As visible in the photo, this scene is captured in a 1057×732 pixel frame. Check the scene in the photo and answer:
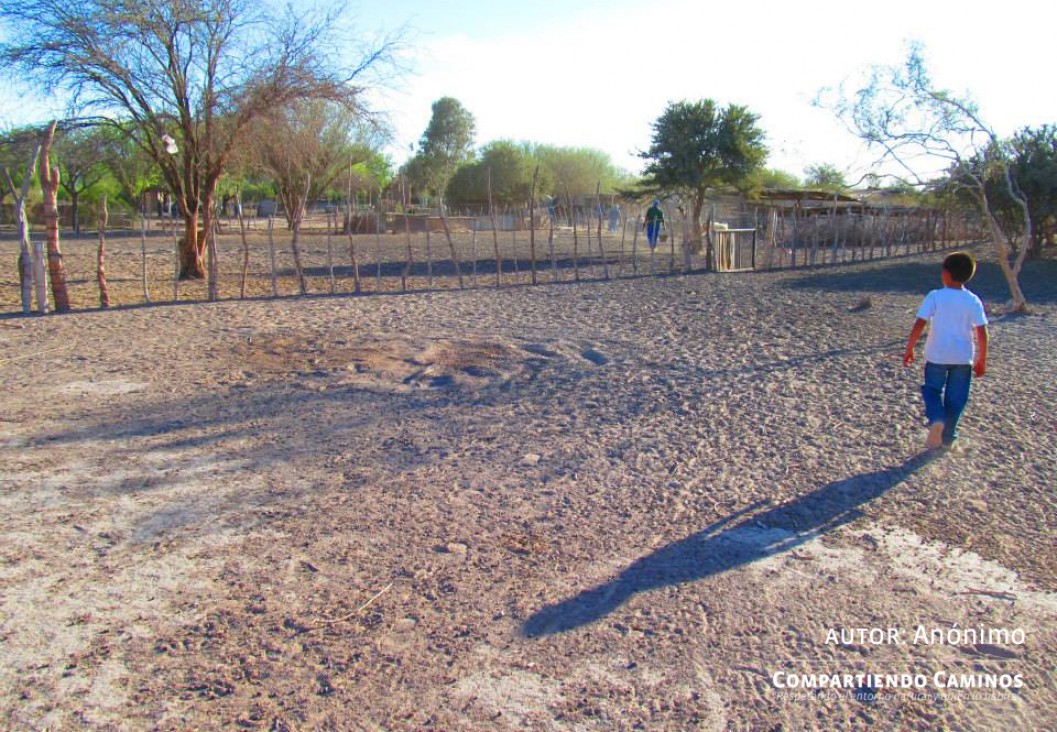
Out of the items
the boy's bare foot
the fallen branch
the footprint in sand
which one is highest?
the footprint in sand

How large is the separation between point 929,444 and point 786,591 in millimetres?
2369

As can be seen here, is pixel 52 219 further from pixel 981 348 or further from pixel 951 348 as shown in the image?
pixel 981 348

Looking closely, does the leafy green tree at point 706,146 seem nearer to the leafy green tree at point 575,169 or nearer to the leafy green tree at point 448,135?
the leafy green tree at point 575,169

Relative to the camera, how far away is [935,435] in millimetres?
5184

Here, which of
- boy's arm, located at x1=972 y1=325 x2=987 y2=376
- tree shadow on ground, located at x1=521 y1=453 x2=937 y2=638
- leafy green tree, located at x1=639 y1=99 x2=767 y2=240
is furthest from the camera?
leafy green tree, located at x1=639 y1=99 x2=767 y2=240

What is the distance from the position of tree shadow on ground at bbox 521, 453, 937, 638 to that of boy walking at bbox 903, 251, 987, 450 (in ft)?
1.75

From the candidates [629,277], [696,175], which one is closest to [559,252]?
[696,175]

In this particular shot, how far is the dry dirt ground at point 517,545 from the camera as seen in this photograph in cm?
274

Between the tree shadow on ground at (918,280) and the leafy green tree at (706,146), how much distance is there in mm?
6069

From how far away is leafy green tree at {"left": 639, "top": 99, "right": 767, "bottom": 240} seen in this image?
79.9ft

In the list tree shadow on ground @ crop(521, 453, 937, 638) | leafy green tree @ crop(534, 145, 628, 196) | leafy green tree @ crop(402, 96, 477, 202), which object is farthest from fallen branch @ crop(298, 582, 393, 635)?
leafy green tree @ crop(402, 96, 477, 202)

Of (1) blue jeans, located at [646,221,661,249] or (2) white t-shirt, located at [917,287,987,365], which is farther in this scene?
(1) blue jeans, located at [646,221,661,249]

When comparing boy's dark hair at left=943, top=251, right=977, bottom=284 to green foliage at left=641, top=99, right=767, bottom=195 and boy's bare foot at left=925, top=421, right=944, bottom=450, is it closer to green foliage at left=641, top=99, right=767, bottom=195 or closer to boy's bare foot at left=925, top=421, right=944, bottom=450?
boy's bare foot at left=925, top=421, right=944, bottom=450

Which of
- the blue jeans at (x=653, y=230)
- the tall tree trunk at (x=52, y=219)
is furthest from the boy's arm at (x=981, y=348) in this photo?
the blue jeans at (x=653, y=230)
